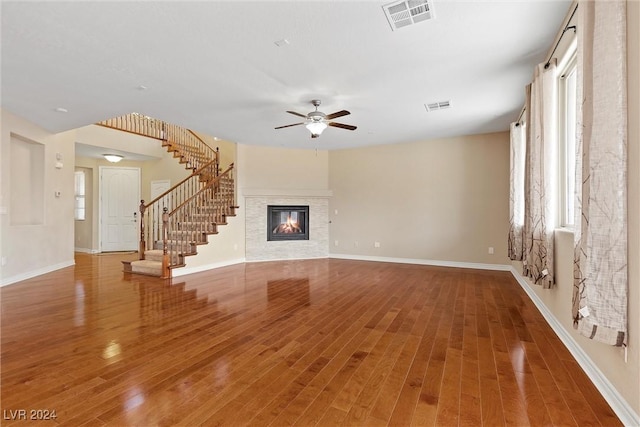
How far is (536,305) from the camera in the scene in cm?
382

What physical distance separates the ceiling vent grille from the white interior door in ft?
Answer: 27.4

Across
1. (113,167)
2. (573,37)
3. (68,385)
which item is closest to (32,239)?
(113,167)

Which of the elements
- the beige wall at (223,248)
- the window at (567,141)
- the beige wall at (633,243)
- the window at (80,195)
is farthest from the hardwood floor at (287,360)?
the window at (80,195)

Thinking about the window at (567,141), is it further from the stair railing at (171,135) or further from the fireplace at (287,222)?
the stair railing at (171,135)

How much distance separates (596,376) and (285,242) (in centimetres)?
625

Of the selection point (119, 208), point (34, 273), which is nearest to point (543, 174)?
point (34, 273)

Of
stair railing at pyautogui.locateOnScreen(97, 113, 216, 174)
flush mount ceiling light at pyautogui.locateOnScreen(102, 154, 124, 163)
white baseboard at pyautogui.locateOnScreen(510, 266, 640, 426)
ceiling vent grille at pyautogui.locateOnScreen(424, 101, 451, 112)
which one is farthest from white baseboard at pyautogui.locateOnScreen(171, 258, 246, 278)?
white baseboard at pyautogui.locateOnScreen(510, 266, 640, 426)

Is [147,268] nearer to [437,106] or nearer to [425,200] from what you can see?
[437,106]

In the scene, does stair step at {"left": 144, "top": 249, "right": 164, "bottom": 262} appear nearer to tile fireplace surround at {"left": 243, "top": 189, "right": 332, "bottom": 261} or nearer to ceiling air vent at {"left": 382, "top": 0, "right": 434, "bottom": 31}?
tile fireplace surround at {"left": 243, "top": 189, "right": 332, "bottom": 261}

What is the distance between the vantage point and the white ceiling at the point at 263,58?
2498 mm

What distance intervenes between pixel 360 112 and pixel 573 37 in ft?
9.44

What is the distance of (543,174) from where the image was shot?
3.00 m

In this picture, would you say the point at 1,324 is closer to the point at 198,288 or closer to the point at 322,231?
the point at 198,288

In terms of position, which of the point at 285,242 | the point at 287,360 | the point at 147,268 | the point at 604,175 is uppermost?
the point at 604,175
